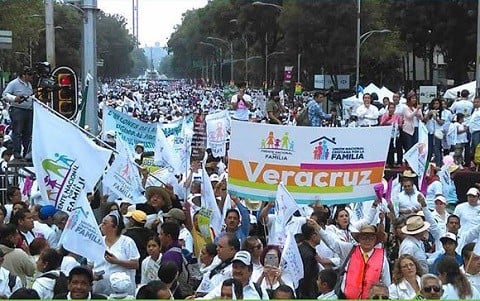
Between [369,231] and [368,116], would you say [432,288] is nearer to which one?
[369,231]

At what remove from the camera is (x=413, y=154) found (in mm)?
10930

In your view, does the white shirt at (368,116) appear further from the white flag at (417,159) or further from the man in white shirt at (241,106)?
the white flag at (417,159)

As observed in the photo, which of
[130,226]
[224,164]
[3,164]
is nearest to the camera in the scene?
[130,226]

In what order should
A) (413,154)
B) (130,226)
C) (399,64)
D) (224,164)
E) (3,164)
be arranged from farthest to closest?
(399,64) < (224,164) < (3,164) < (413,154) < (130,226)

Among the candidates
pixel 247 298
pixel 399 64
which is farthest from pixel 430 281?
pixel 399 64

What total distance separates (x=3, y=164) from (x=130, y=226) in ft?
15.9

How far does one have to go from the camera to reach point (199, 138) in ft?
47.4

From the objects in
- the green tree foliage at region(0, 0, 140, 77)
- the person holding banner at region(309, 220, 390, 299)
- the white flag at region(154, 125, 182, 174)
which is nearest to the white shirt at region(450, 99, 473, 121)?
the green tree foliage at region(0, 0, 140, 77)

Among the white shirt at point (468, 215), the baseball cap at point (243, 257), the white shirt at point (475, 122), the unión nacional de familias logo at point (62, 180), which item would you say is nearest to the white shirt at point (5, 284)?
the baseball cap at point (243, 257)

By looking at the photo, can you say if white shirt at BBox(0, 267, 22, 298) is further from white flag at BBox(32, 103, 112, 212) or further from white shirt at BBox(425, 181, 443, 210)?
white shirt at BBox(425, 181, 443, 210)

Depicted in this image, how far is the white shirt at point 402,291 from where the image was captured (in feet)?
21.7

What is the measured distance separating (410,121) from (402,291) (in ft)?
30.5

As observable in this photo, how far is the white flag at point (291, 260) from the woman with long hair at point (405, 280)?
77 centimetres

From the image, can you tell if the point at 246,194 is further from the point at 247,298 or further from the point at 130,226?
the point at 247,298
